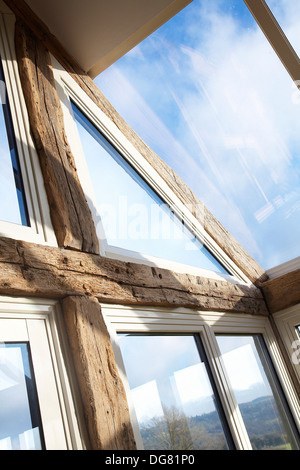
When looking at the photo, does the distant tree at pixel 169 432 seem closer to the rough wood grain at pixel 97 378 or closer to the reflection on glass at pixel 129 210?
the rough wood grain at pixel 97 378

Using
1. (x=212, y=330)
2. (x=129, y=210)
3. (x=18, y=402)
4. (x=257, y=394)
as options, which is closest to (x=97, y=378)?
(x=18, y=402)

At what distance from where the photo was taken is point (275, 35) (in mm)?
2787

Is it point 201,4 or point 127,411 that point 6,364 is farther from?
point 201,4

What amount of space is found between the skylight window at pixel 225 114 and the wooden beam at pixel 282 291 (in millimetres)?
214

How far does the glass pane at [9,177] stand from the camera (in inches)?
76.7

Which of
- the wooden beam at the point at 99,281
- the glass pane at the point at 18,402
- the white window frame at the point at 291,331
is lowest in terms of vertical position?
the glass pane at the point at 18,402

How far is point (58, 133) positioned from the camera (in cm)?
238

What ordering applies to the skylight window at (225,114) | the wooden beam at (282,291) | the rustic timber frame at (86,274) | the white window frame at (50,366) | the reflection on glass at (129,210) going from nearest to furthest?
1. the white window frame at (50,366)
2. the rustic timber frame at (86,274)
3. the reflection on glass at (129,210)
4. the skylight window at (225,114)
5. the wooden beam at (282,291)

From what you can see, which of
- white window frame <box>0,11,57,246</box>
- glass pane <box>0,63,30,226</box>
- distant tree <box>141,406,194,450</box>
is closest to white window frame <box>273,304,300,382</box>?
distant tree <box>141,406,194,450</box>

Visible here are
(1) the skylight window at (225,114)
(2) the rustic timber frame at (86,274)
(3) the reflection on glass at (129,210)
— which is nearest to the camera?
(2) the rustic timber frame at (86,274)

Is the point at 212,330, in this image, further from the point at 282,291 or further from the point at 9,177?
the point at 9,177

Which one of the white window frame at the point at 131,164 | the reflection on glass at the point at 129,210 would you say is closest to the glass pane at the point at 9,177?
the white window frame at the point at 131,164

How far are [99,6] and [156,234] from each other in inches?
62.6

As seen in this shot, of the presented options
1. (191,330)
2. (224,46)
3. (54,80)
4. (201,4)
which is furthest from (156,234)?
(201,4)
